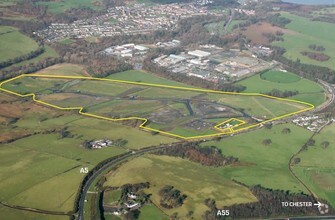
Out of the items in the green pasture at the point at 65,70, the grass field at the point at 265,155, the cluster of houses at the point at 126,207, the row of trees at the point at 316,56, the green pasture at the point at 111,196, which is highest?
the cluster of houses at the point at 126,207

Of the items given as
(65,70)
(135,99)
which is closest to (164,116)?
(135,99)

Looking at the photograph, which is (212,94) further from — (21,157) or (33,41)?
(33,41)

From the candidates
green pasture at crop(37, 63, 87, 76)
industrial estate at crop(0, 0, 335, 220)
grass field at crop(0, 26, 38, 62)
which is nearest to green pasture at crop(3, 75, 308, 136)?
industrial estate at crop(0, 0, 335, 220)

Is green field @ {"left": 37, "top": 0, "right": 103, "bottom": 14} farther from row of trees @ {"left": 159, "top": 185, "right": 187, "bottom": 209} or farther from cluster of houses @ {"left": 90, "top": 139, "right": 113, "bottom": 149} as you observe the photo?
row of trees @ {"left": 159, "top": 185, "right": 187, "bottom": 209}

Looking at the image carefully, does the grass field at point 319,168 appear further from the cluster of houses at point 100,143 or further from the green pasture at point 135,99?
the cluster of houses at point 100,143

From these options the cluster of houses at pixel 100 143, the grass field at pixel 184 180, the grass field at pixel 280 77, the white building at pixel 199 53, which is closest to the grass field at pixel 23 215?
the grass field at pixel 184 180

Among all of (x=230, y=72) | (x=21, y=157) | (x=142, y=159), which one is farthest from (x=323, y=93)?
(x=21, y=157)
